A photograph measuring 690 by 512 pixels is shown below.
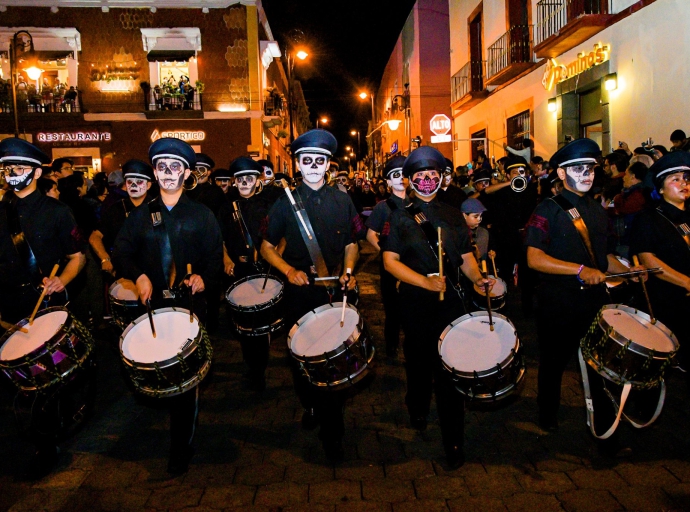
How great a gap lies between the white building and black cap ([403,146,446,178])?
8.10m

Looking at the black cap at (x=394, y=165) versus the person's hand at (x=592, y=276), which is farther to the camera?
the black cap at (x=394, y=165)

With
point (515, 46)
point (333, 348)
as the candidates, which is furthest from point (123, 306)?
point (515, 46)

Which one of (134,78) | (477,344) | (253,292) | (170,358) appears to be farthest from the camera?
(134,78)

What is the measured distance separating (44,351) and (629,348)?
3580 millimetres

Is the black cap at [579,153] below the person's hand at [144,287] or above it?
above

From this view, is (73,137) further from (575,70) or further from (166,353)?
(166,353)

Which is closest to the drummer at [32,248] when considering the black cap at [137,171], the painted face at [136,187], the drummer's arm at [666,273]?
the black cap at [137,171]

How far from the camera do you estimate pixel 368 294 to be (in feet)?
37.8

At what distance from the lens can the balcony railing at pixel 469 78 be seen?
869 inches

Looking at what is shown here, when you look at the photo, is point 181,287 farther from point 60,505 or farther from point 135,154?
point 135,154

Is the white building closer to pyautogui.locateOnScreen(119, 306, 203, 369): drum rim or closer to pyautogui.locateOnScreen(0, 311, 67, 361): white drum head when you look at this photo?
pyautogui.locateOnScreen(119, 306, 203, 369): drum rim

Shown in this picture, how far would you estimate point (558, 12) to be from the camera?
49.5ft

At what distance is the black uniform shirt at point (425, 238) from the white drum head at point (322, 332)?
62cm

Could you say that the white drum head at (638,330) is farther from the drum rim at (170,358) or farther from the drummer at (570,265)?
the drum rim at (170,358)
